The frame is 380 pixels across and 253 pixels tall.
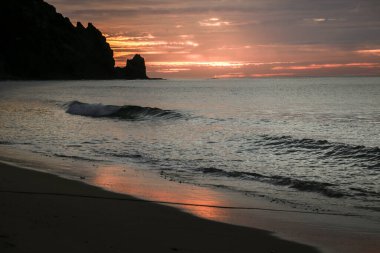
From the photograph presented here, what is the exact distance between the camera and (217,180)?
37.5 ft

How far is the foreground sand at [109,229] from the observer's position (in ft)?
18.3

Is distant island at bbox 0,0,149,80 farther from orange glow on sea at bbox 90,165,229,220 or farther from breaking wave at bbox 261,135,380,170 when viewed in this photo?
orange glow on sea at bbox 90,165,229,220

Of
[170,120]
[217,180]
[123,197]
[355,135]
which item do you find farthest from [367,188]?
[170,120]

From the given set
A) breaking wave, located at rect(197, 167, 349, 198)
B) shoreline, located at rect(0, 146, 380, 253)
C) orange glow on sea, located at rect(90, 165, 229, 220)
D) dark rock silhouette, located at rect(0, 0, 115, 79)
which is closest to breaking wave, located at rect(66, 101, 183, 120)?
shoreline, located at rect(0, 146, 380, 253)

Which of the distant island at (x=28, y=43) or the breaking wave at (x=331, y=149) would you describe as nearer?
the breaking wave at (x=331, y=149)

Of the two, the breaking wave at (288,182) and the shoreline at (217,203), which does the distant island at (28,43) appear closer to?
the shoreline at (217,203)

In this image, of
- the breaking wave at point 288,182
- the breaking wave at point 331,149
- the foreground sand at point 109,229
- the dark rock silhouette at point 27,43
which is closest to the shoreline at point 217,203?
the foreground sand at point 109,229

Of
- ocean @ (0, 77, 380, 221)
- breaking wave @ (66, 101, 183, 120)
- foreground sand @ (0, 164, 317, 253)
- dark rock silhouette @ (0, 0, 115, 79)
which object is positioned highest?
dark rock silhouette @ (0, 0, 115, 79)

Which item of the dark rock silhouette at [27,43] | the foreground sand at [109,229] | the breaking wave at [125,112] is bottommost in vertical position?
the breaking wave at [125,112]

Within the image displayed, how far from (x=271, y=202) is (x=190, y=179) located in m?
2.88

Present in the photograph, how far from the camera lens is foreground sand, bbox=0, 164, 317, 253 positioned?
5590 millimetres

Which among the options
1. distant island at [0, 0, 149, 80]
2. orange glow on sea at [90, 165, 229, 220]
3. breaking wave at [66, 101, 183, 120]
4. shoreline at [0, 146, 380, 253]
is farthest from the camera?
distant island at [0, 0, 149, 80]

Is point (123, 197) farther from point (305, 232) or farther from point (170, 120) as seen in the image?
point (170, 120)

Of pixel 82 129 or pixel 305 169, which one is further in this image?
pixel 82 129
